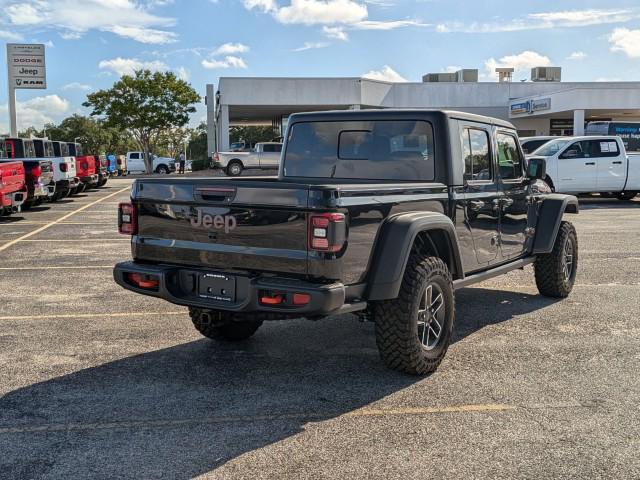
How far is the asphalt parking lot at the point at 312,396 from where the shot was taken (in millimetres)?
3613

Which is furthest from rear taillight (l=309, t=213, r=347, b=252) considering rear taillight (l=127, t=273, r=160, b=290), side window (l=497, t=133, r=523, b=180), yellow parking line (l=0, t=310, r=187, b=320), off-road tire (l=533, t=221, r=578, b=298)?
off-road tire (l=533, t=221, r=578, b=298)

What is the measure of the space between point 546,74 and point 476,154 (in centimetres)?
4628

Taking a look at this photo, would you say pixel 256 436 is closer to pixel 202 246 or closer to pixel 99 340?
pixel 202 246

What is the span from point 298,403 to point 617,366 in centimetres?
250

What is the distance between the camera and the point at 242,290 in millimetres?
4418

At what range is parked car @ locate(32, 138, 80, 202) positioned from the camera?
823 inches

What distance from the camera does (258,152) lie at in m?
34.5

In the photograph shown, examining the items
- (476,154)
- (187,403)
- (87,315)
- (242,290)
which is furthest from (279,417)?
(87,315)

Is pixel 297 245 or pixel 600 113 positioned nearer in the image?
pixel 297 245

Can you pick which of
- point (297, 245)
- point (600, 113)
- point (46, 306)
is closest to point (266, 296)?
point (297, 245)

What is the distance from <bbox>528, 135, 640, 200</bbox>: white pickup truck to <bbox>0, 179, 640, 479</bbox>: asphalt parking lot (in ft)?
38.4

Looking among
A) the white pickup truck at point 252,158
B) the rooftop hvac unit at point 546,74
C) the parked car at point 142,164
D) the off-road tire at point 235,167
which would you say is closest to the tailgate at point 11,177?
the white pickup truck at point 252,158

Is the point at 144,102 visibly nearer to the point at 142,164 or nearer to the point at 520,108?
the point at 142,164

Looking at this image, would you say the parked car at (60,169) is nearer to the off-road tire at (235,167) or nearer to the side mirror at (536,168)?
the off-road tire at (235,167)
